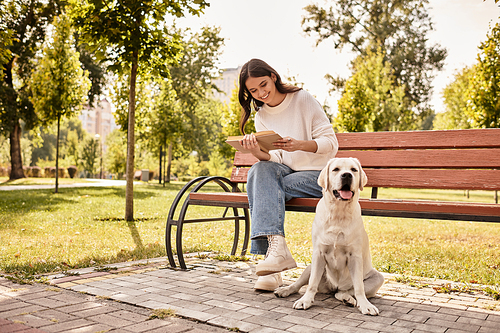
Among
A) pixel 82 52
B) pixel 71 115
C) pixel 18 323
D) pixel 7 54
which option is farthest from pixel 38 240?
pixel 82 52

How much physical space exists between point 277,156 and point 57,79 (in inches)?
491

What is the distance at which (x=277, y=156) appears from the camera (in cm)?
409

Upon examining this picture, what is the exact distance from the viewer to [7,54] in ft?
22.1

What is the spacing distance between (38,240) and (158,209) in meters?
5.14

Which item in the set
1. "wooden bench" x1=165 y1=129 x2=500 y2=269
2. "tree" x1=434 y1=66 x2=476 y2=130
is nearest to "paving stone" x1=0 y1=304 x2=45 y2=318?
"wooden bench" x1=165 y1=129 x2=500 y2=269

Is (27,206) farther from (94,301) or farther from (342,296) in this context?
(342,296)

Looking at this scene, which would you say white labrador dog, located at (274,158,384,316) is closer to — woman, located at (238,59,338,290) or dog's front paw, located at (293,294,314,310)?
dog's front paw, located at (293,294,314,310)

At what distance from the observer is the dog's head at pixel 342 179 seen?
3010mm

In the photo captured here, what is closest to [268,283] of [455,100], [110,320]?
[110,320]

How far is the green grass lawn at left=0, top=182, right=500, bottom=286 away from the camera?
15.4 ft

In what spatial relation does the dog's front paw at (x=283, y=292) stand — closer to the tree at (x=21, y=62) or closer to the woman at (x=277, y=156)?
the woman at (x=277, y=156)

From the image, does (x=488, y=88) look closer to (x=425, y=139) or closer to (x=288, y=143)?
(x=425, y=139)

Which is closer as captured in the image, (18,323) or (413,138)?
(18,323)

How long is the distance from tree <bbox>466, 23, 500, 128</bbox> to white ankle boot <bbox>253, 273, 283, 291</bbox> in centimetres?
1052
